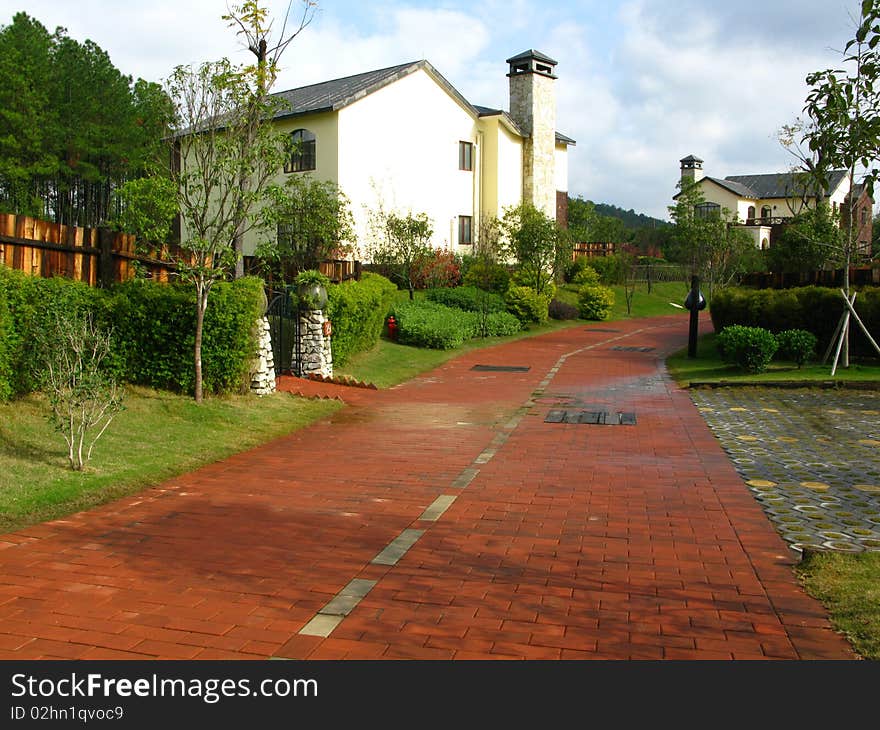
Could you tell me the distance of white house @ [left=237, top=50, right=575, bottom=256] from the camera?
100ft

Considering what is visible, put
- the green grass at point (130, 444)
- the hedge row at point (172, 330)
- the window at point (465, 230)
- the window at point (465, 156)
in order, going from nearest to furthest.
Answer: the green grass at point (130, 444)
the hedge row at point (172, 330)
the window at point (465, 156)
the window at point (465, 230)

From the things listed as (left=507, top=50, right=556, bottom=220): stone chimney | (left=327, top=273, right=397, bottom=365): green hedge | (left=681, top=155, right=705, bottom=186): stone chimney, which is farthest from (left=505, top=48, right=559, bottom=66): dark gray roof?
(left=681, top=155, right=705, bottom=186): stone chimney

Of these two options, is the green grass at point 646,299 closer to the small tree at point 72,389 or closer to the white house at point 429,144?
the white house at point 429,144

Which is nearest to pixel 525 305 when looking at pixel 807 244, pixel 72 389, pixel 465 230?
pixel 465 230

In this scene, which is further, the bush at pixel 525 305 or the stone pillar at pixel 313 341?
the bush at pixel 525 305

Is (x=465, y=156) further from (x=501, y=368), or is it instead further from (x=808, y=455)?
(x=808, y=455)

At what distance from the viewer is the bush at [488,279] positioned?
32.5m

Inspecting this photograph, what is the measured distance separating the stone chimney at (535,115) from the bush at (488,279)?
6.79 metres

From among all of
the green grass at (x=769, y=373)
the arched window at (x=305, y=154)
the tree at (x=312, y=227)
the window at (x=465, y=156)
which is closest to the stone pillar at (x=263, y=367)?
the green grass at (x=769, y=373)

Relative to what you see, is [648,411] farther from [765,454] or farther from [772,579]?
[772,579]

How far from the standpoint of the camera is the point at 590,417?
1302 centimetres

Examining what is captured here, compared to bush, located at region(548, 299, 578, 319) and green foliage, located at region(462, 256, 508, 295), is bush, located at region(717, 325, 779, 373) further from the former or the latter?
bush, located at region(548, 299, 578, 319)

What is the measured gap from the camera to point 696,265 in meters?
35.4

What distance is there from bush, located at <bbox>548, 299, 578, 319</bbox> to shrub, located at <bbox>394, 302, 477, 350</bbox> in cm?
788
